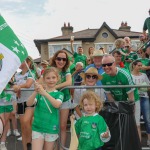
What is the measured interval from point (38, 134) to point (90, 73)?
1.44 metres

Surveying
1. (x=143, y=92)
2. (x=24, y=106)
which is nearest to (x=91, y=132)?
(x=24, y=106)

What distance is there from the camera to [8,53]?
4.22 m

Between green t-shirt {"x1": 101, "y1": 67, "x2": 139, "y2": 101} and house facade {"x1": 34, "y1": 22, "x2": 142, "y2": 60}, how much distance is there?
107ft

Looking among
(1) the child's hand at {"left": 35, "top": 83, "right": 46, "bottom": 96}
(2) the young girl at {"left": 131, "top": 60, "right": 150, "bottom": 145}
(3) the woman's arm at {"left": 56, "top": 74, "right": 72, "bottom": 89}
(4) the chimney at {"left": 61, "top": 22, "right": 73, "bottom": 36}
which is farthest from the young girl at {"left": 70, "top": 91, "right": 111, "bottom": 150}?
(4) the chimney at {"left": 61, "top": 22, "right": 73, "bottom": 36}

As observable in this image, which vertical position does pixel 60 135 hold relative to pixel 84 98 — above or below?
A: below

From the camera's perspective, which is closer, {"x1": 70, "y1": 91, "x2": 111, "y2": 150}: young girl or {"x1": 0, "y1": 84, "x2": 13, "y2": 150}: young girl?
{"x1": 70, "y1": 91, "x2": 111, "y2": 150}: young girl

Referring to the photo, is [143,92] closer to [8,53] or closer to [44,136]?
[44,136]

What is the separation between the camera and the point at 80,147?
4.26 meters

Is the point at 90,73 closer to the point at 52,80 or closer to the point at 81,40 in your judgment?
→ the point at 52,80

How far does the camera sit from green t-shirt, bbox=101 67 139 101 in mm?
5055

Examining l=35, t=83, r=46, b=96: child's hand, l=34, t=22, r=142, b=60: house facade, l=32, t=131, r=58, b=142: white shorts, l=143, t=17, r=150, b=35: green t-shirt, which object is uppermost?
l=34, t=22, r=142, b=60: house facade

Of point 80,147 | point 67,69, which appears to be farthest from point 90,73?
point 80,147

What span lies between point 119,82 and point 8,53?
1.89 m

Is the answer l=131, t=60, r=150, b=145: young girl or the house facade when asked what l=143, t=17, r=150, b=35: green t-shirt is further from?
the house facade
